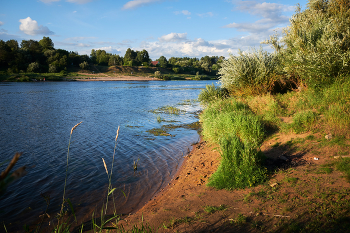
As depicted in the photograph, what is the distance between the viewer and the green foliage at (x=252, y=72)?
13617 mm

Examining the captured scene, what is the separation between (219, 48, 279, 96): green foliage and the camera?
13.6 meters

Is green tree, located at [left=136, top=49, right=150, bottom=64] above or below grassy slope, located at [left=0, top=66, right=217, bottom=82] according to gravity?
above

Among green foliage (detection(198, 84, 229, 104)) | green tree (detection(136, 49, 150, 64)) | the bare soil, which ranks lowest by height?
the bare soil

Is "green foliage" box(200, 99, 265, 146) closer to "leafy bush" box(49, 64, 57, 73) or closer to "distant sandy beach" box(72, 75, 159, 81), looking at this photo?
"distant sandy beach" box(72, 75, 159, 81)

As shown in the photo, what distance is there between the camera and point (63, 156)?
33.7 feet

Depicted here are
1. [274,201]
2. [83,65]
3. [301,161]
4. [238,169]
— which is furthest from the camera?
[83,65]

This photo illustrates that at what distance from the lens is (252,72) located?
1398 centimetres

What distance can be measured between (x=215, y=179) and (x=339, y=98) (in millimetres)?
7143

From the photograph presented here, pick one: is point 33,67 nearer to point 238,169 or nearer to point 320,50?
point 320,50

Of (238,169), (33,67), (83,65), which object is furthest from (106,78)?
(238,169)

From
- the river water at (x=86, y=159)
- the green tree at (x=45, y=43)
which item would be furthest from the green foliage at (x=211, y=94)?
the green tree at (x=45, y=43)

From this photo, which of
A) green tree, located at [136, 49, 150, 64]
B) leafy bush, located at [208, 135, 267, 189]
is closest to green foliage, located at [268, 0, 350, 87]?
leafy bush, located at [208, 135, 267, 189]

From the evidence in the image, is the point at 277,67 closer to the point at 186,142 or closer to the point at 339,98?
the point at 339,98

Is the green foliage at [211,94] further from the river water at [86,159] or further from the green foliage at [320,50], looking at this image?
the green foliage at [320,50]
